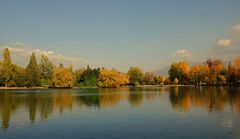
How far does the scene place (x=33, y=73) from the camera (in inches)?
4852

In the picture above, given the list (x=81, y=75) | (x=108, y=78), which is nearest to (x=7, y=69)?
(x=81, y=75)

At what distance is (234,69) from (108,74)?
57.6 m

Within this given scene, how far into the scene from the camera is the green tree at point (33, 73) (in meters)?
123

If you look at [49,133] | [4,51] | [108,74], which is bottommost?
[49,133]

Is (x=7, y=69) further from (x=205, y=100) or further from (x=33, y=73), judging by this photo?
(x=205, y=100)

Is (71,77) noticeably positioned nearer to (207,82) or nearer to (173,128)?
(207,82)

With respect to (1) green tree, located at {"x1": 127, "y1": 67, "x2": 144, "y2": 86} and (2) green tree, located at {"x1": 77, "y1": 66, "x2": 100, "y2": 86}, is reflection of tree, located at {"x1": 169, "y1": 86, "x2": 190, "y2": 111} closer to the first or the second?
(2) green tree, located at {"x1": 77, "y1": 66, "x2": 100, "y2": 86}

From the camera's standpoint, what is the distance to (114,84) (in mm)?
132000

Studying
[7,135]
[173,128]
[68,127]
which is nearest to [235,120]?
[173,128]

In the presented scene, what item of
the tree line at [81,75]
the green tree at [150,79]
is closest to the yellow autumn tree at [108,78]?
the tree line at [81,75]

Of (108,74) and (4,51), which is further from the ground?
(4,51)

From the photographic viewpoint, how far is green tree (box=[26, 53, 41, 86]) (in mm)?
122812

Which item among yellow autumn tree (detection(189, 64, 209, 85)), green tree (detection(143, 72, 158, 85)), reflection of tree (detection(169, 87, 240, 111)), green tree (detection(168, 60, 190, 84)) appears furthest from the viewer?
green tree (detection(143, 72, 158, 85))

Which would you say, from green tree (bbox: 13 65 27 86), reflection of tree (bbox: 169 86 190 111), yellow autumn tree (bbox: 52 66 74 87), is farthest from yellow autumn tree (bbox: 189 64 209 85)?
green tree (bbox: 13 65 27 86)
